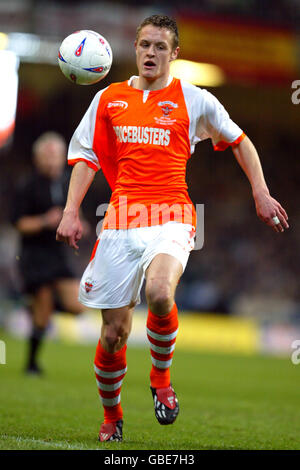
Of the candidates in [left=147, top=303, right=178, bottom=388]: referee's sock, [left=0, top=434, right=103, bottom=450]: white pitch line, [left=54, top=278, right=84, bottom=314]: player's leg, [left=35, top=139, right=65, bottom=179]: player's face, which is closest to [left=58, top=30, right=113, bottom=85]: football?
[left=147, top=303, right=178, bottom=388]: referee's sock

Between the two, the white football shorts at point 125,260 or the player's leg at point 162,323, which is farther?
the white football shorts at point 125,260

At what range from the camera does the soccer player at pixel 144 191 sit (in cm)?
429

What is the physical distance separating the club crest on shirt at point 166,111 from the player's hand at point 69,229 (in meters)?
0.72

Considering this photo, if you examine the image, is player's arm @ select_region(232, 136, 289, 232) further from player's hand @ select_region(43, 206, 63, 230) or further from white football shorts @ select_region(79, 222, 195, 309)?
player's hand @ select_region(43, 206, 63, 230)

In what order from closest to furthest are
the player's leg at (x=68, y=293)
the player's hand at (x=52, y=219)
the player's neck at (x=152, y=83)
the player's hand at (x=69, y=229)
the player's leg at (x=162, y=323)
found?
the player's leg at (x=162, y=323) < the player's hand at (x=69, y=229) < the player's neck at (x=152, y=83) < the player's hand at (x=52, y=219) < the player's leg at (x=68, y=293)

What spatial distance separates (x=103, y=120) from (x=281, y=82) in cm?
1309

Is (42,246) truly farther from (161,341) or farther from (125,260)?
(161,341)

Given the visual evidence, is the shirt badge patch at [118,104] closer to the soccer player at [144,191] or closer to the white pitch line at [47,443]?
the soccer player at [144,191]

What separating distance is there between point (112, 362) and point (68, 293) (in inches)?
159

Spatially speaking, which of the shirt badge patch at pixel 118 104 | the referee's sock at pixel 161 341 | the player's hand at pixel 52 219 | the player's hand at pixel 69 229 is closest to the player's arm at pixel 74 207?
the player's hand at pixel 69 229

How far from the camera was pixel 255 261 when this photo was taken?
20.3 metres

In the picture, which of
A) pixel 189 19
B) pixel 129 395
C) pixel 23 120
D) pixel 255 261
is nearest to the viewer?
pixel 129 395
